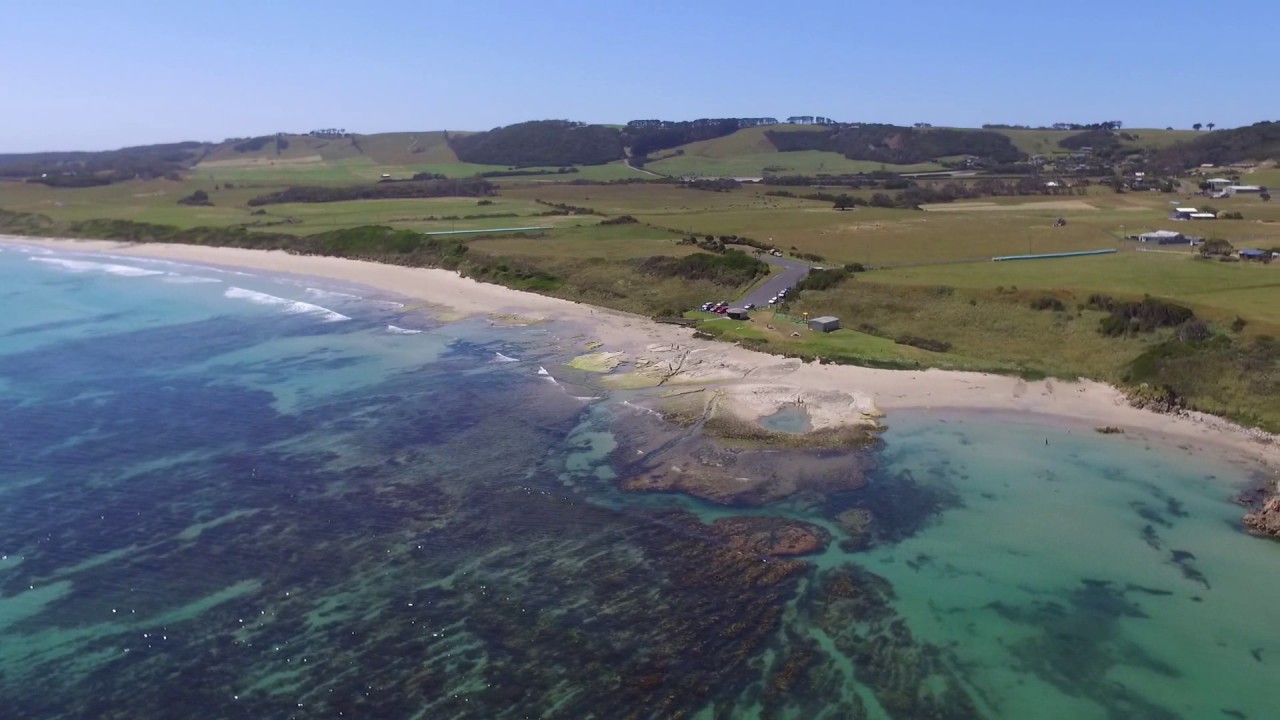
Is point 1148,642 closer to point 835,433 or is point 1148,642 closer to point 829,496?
point 829,496

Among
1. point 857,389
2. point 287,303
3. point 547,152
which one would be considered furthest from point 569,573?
point 547,152

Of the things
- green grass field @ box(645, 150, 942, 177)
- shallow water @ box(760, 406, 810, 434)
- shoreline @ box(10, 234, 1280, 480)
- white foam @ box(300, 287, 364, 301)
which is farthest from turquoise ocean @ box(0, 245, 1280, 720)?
green grass field @ box(645, 150, 942, 177)

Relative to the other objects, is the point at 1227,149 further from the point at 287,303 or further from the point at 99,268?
the point at 99,268

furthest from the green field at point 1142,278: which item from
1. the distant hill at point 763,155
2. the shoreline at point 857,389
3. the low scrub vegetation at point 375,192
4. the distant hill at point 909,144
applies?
the distant hill at point 909,144

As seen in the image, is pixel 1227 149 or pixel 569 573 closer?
pixel 569 573

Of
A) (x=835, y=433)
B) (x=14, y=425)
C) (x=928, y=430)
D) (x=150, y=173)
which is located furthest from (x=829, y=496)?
(x=150, y=173)

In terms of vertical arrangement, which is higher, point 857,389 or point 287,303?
point 287,303

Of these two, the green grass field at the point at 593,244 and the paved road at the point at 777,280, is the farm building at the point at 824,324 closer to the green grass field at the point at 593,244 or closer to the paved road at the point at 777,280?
the paved road at the point at 777,280
